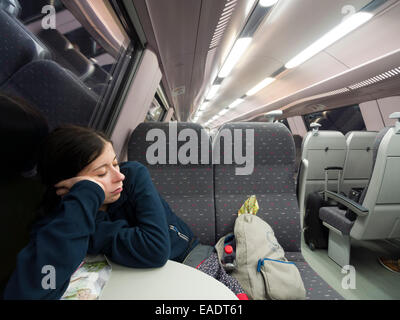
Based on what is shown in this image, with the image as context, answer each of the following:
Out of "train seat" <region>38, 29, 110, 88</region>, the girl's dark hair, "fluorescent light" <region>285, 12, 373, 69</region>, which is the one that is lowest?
the girl's dark hair

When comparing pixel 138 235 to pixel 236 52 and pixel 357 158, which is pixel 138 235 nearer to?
pixel 236 52

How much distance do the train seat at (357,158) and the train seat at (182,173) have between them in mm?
3048

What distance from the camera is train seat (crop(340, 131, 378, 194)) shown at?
311 centimetres

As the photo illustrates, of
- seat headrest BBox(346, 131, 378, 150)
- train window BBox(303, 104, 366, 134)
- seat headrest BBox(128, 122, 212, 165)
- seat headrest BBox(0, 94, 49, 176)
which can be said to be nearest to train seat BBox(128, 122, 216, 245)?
seat headrest BBox(128, 122, 212, 165)

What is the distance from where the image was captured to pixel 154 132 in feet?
5.05

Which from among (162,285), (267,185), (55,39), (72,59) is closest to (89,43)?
(72,59)

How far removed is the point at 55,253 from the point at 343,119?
23.3ft

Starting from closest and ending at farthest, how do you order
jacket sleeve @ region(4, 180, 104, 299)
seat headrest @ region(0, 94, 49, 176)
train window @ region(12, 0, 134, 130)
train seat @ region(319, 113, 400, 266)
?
jacket sleeve @ region(4, 180, 104, 299) < seat headrest @ region(0, 94, 49, 176) < train window @ region(12, 0, 134, 130) < train seat @ region(319, 113, 400, 266)

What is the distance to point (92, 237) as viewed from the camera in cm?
79

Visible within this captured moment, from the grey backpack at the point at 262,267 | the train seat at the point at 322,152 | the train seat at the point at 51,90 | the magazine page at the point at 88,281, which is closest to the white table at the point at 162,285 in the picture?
the magazine page at the point at 88,281

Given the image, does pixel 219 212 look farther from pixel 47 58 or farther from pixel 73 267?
pixel 47 58

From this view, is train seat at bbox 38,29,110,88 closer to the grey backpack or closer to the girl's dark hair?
the girl's dark hair
